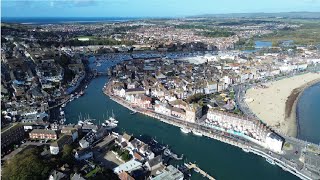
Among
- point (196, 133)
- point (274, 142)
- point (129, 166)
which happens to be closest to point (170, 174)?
point (129, 166)

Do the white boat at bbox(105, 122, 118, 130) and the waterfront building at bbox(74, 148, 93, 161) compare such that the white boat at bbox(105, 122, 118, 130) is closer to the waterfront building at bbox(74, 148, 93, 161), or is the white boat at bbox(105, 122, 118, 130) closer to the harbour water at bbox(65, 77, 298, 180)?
the harbour water at bbox(65, 77, 298, 180)

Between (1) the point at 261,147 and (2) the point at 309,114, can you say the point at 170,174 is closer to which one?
(1) the point at 261,147

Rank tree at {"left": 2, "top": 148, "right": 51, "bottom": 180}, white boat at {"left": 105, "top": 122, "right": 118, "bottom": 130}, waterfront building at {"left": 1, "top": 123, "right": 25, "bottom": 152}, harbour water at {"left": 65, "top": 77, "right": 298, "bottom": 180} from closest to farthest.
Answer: tree at {"left": 2, "top": 148, "right": 51, "bottom": 180}, harbour water at {"left": 65, "top": 77, "right": 298, "bottom": 180}, waterfront building at {"left": 1, "top": 123, "right": 25, "bottom": 152}, white boat at {"left": 105, "top": 122, "right": 118, "bottom": 130}

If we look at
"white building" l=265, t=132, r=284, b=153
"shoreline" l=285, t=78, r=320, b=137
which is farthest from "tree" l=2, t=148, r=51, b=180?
"shoreline" l=285, t=78, r=320, b=137

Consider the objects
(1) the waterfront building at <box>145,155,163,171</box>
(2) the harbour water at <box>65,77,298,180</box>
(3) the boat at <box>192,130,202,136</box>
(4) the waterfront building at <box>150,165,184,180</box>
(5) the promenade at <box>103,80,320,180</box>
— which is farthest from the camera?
(3) the boat at <box>192,130,202,136</box>

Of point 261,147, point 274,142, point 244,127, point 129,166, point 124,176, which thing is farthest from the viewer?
point 244,127
